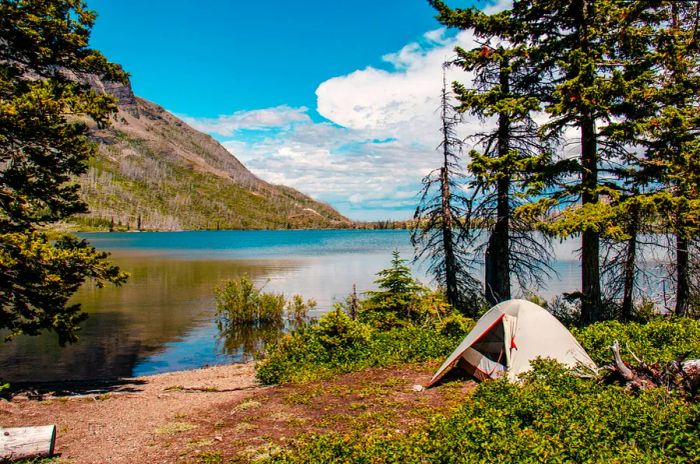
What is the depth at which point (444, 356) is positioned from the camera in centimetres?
1262

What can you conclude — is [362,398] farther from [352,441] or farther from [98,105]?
[98,105]

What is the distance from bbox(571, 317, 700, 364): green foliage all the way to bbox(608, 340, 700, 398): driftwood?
2.72 ft

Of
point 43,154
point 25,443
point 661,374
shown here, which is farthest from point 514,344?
point 43,154

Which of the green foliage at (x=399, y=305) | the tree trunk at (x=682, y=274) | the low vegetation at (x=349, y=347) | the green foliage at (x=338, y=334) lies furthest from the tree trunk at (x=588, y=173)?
the green foliage at (x=338, y=334)

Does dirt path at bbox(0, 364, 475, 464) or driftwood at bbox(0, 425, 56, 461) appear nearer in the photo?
driftwood at bbox(0, 425, 56, 461)

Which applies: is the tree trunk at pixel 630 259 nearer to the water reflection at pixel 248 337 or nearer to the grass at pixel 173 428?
the grass at pixel 173 428

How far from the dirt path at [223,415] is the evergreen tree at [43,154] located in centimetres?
240

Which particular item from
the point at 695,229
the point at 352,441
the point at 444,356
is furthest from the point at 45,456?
the point at 695,229

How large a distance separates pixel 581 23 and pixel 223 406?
13.3m

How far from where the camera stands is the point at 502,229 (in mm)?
15406

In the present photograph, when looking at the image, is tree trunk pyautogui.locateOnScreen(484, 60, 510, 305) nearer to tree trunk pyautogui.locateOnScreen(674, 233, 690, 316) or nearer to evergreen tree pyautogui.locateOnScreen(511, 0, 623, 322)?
evergreen tree pyautogui.locateOnScreen(511, 0, 623, 322)

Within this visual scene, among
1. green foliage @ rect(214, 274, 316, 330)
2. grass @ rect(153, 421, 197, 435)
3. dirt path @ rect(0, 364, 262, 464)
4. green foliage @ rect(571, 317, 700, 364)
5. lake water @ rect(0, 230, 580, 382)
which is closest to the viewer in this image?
dirt path @ rect(0, 364, 262, 464)

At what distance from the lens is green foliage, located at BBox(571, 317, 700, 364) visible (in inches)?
386

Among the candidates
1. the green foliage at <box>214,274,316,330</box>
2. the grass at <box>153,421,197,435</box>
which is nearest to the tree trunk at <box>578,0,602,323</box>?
the grass at <box>153,421,197,435</box>
